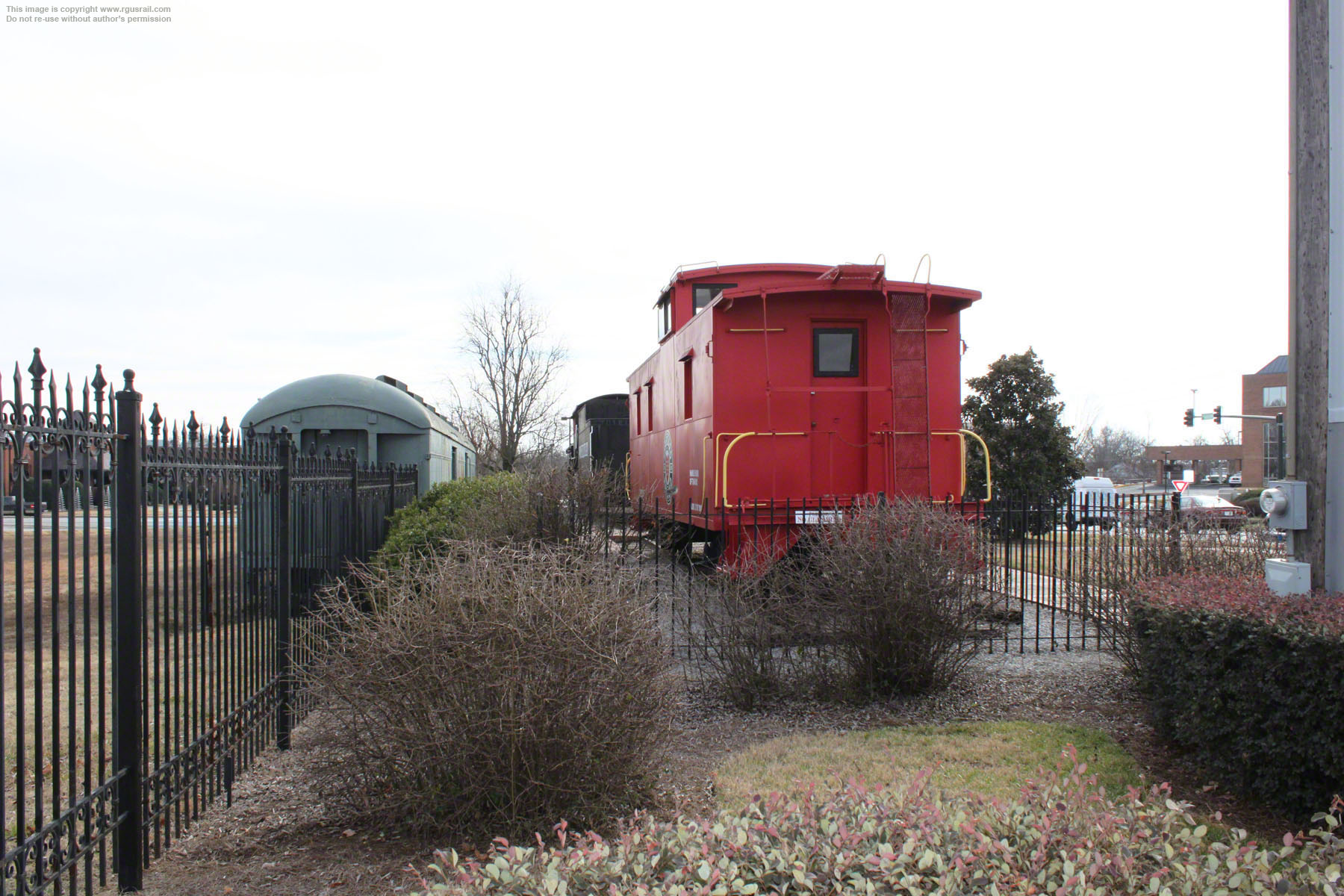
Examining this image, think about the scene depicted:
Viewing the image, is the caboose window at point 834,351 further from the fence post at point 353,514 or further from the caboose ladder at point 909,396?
the fence post at point 353,514

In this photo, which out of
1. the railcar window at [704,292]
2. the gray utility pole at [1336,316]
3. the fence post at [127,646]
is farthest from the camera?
the railcar window at [704,292]

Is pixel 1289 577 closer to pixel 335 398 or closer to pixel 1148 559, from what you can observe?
pixel 1148 559

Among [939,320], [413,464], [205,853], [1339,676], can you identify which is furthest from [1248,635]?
[413,464]

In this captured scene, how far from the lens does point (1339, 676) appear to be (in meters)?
4.48

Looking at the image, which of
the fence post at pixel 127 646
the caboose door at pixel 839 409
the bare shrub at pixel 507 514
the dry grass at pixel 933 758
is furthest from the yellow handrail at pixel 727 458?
the fence post at pixel 127 646

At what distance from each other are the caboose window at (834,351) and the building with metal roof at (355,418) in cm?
656

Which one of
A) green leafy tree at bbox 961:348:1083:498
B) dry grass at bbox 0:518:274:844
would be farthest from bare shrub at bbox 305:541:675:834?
green leafy tree at bbox 961:348:1083:498

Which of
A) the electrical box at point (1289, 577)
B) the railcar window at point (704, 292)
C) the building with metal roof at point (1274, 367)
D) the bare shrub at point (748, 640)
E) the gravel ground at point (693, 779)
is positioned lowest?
the gravel ground at point (693, 779)

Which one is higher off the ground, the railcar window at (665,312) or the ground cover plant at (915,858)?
the railcar window at (665,312)

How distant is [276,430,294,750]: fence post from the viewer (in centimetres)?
617

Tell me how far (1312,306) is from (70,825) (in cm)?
672

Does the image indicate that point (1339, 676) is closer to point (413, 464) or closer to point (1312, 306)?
point (1312, 306)

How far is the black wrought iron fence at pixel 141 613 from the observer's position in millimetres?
3225

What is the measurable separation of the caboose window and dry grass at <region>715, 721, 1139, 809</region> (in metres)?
4.68
